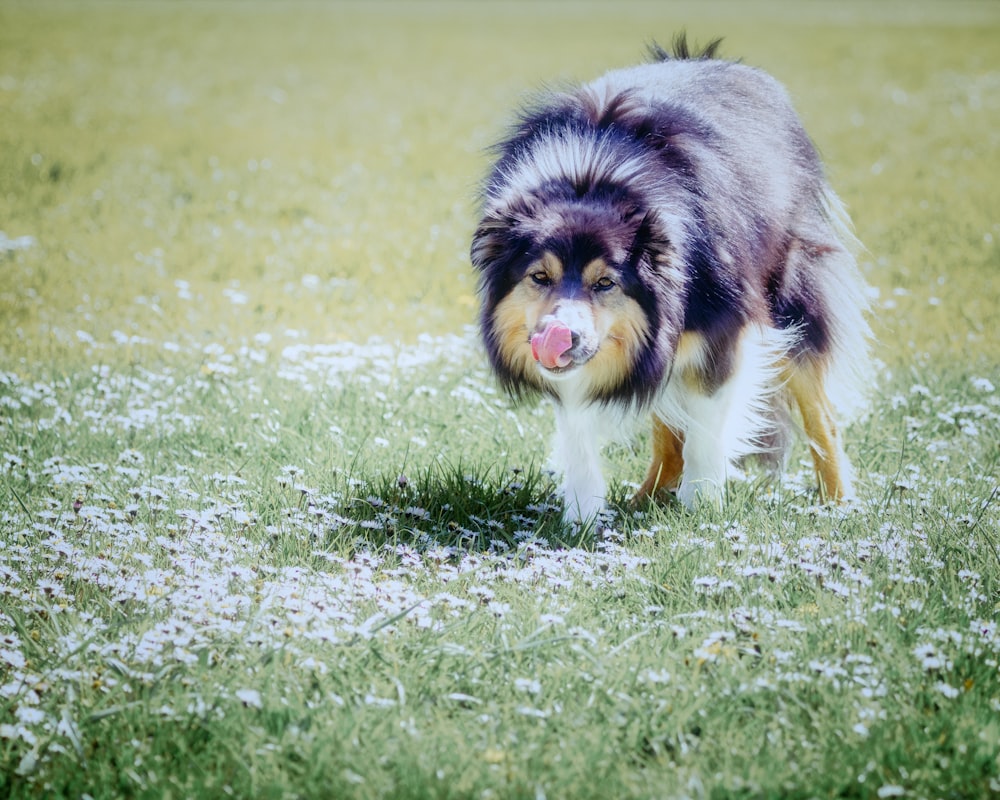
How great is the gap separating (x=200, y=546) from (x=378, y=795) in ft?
5.21

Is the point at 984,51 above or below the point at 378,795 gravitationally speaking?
above

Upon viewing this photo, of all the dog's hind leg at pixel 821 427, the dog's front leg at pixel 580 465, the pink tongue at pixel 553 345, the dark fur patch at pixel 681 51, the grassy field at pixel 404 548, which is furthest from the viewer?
the dark fur patch at pixel 681 51

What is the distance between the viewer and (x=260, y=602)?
3.69 m

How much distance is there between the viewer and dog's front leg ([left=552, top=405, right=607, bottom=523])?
15.1 feet

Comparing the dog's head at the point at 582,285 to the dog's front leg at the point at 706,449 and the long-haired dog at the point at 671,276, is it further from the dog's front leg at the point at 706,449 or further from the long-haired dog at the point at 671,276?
the dog's front leg at the point at 706,449

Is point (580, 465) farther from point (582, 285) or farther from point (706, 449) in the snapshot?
point (582, 285)

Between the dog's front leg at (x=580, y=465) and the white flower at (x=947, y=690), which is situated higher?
the white flower at (x=947, y=690)

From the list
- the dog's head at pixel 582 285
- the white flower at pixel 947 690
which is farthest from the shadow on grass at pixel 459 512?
the white flower at pixel 947 690

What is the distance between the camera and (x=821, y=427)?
5031mm

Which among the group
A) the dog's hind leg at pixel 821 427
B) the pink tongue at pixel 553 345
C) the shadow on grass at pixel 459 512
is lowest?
the shadow on grass at pixel 459 512

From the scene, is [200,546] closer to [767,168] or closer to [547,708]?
[547,708]

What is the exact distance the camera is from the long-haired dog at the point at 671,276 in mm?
4172

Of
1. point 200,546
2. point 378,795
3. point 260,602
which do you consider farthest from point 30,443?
point 378,795

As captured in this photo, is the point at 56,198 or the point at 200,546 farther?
the point at 56,198
